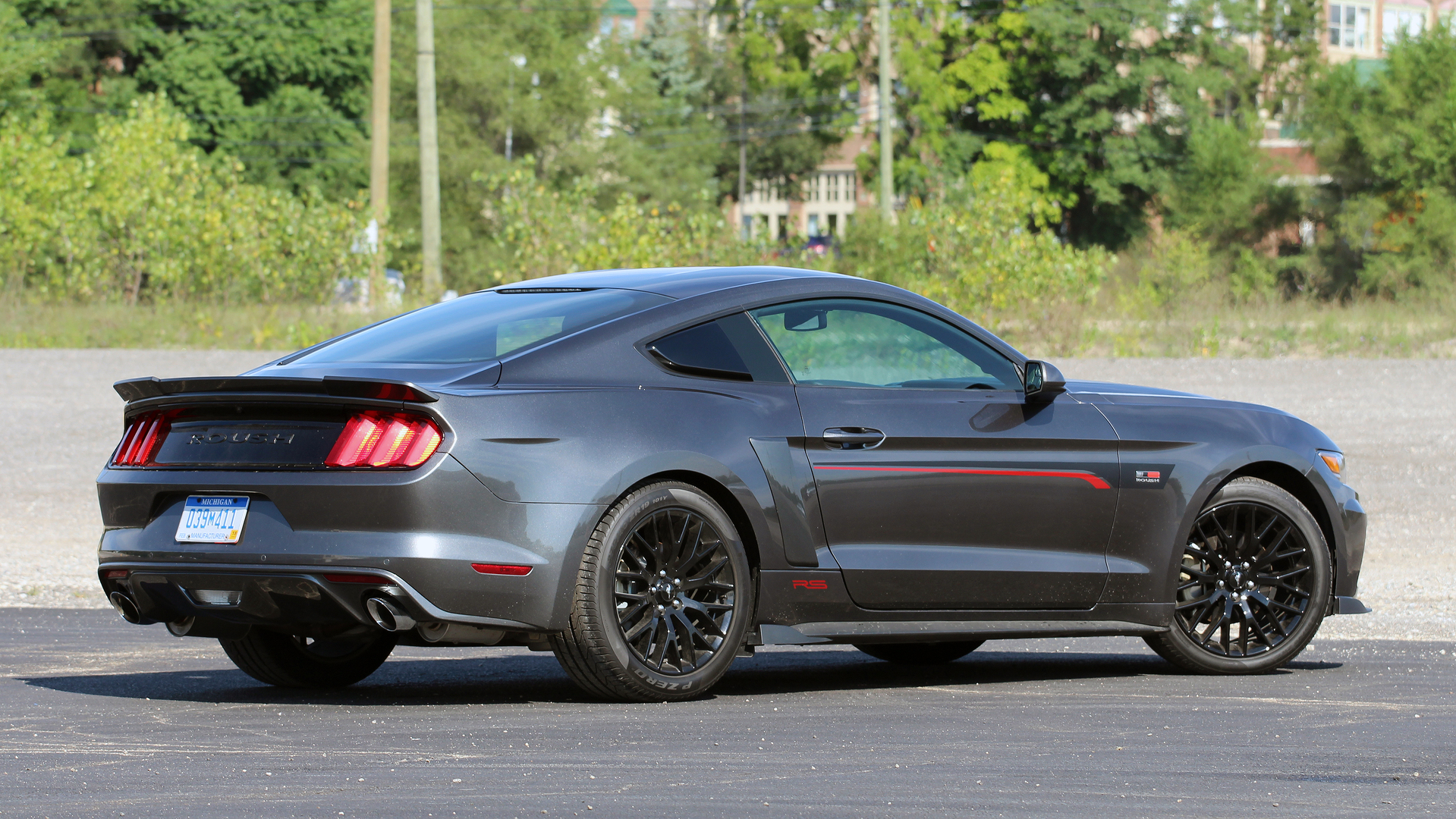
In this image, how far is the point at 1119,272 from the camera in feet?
152

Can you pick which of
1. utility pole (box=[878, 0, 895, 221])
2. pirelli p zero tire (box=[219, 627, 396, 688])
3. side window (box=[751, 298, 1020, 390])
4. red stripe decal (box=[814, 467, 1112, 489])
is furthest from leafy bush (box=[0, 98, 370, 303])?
red stripe decal (box=[814, 467, 1112, 489])

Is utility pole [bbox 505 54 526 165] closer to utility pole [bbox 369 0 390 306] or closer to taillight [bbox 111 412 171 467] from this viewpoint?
utility pole [bbox 369 0 390 306]

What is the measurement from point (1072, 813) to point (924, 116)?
57574 mm

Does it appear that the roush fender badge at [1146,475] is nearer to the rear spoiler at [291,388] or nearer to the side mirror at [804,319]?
the side mirror at [804,319]

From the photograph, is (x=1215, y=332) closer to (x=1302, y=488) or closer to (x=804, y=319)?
(x=1302, y=488)

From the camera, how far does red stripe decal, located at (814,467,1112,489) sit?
21.7 ft

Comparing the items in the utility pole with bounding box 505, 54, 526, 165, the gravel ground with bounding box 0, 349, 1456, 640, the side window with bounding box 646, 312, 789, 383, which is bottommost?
the gravel ground with bounding box 0, 349, 1456, 640

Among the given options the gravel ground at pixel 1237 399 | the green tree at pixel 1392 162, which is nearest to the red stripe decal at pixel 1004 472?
the gravel ground at pixel 1237 399

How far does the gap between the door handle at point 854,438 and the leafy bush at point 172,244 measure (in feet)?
69.6

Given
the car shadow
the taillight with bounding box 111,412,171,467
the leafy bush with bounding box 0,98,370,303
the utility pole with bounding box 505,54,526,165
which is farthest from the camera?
the utility pole with bounding box 505,54,526,165

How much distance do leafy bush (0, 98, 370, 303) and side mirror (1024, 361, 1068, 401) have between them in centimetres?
2103

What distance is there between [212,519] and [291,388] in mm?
498

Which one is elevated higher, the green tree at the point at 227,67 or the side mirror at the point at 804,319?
the green tree at the point at 227,67

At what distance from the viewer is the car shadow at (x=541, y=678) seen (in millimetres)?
6770
